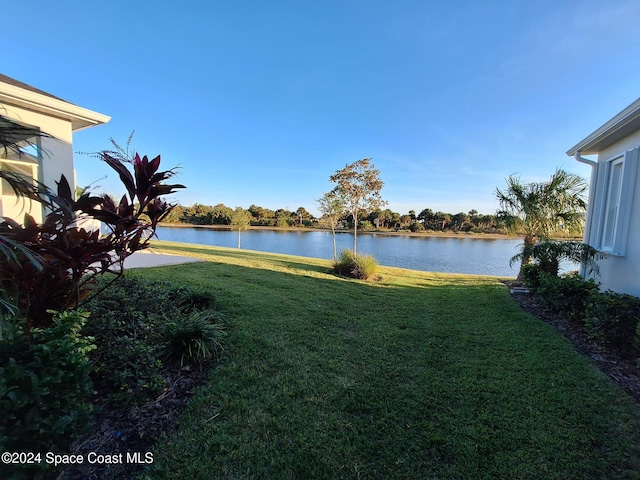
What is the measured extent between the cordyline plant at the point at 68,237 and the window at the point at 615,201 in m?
6.82

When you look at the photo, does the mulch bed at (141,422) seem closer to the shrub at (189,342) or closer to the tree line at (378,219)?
the shrub at (189,342)

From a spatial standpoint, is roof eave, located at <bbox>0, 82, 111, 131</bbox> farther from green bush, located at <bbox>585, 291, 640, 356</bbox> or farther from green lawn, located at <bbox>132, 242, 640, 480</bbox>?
green bush, located at <bbox>585, 291, 640, 356</bbox>

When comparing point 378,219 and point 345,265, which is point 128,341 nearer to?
point 345,265

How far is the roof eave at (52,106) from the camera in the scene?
13.3ft

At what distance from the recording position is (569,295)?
4.48 metres

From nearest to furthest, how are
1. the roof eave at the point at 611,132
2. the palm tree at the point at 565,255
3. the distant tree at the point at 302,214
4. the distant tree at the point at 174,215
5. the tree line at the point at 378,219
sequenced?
the distant tree at the point at 174,215, the roof eave at the point at 611,132, the palm tree at the point at 565,255, the tree line at the point at 378,219, the distant tree at the point at 302,214

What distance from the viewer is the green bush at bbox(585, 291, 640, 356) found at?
10.4ft

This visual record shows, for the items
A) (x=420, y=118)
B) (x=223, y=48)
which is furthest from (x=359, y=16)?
(x=420, y=118)

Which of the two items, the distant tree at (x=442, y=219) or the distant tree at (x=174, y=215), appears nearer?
the distant tree at (x=174, y=215)

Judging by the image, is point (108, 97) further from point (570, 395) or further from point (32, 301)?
point (570, 395)

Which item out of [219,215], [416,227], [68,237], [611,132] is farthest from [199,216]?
[611,132]

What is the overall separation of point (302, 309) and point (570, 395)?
3.37 metres

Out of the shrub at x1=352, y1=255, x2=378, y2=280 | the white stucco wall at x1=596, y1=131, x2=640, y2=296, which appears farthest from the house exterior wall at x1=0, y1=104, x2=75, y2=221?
the white stucco wall at x1=596, y1=131, x2=640, y2=296

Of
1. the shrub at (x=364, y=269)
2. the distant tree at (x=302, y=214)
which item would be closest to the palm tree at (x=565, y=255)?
the shrub at (x=364, y=269)
